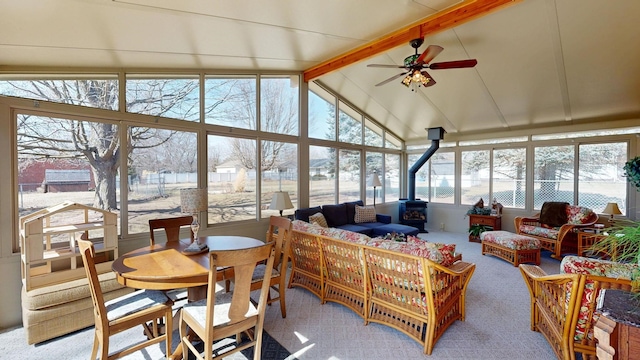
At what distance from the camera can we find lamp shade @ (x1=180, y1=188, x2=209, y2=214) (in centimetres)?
260

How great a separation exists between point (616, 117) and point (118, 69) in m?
8.31

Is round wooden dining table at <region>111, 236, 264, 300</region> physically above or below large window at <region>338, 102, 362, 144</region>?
below

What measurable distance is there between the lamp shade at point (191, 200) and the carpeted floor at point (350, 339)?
3.98 feet

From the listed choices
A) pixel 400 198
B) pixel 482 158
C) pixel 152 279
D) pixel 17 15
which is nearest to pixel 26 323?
pixel 152 279

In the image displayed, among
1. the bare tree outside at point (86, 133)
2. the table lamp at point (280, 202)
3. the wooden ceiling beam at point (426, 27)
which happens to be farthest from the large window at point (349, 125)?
the bare tree outside at point (86, 133)

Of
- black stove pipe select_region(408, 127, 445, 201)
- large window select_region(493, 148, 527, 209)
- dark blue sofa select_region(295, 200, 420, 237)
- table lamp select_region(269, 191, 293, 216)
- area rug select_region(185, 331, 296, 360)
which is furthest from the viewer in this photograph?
black stove pipe select_region(408, 127, 445, 201)

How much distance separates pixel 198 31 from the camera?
3078 millimetres

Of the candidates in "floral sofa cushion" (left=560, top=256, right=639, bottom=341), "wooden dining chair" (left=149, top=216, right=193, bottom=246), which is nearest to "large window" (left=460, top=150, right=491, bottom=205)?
"floral sofa cushion" (left=560, top=256, right=639, bottom=341)

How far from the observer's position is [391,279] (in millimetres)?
2510

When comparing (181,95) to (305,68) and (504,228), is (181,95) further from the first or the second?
(504,228)

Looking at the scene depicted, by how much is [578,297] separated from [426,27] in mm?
3310

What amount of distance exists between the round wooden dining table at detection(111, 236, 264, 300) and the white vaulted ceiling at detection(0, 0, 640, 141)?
214cm

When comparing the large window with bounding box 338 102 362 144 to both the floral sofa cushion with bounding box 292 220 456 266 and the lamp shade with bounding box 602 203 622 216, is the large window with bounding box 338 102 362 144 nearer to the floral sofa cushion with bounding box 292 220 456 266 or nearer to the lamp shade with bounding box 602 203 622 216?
the floral sofa cushion with bounding box 292 220 456 266

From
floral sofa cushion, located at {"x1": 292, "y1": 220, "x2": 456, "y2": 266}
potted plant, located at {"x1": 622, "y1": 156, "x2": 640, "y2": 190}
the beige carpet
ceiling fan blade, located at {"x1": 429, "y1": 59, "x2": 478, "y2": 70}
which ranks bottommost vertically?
the beige carpet
